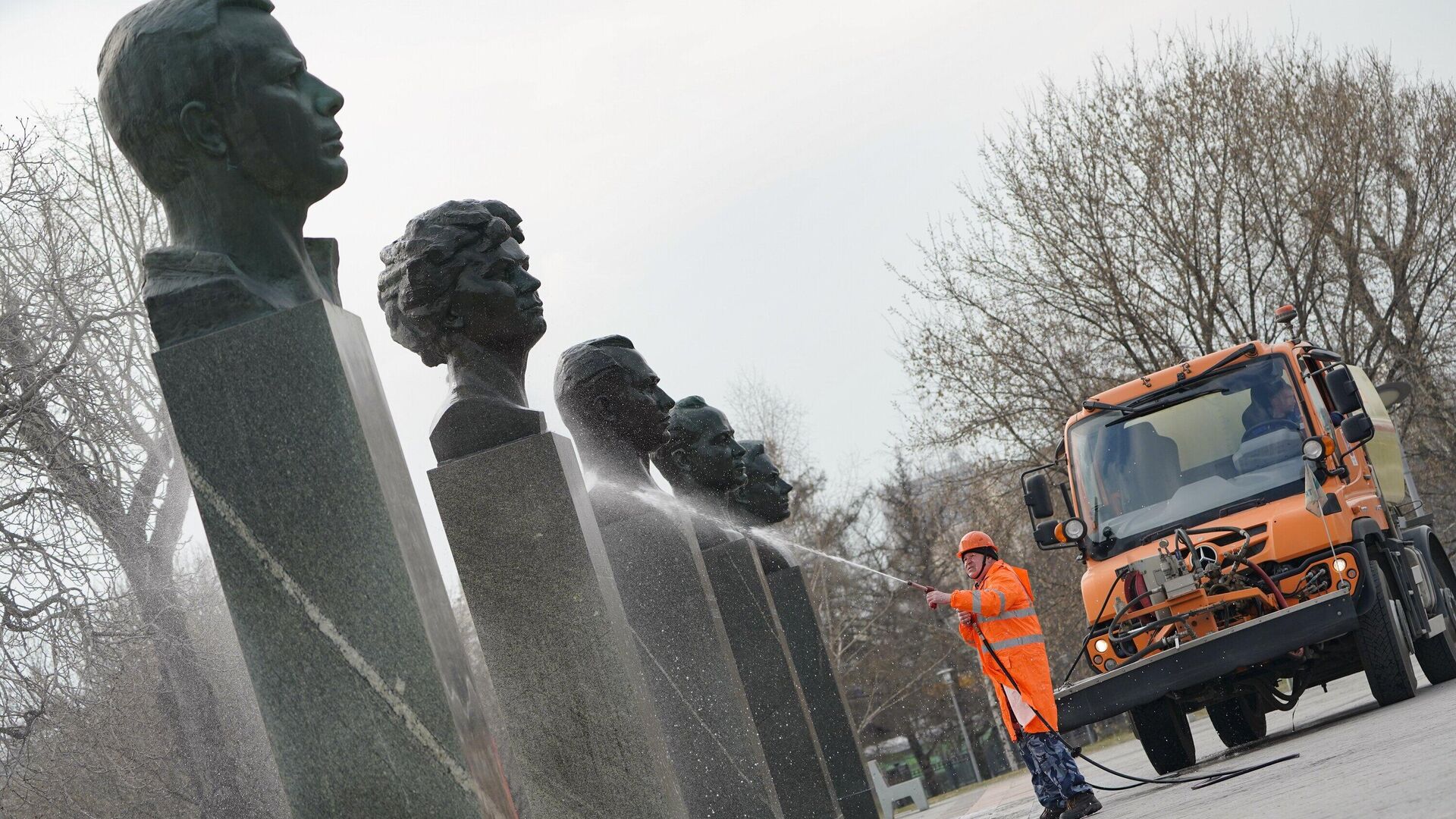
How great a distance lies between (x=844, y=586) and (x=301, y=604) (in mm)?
42986

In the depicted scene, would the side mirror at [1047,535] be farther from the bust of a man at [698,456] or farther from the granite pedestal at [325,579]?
the granite pedestal at [325,579]

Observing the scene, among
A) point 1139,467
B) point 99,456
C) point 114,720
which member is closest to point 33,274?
point 99,456

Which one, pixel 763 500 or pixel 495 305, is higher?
pixel 495 305

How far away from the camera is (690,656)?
29.6 feet

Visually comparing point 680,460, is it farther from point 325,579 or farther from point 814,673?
point 325,579

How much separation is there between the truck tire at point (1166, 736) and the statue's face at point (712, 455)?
411 cm

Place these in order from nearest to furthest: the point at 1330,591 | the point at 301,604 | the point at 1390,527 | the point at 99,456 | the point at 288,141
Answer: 1. the point at 301,604
2. the point at 288,141
3. the point at 1330,591
4. the point at 1390,527
5. the point at 99,456

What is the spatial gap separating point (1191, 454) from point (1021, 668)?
425cm

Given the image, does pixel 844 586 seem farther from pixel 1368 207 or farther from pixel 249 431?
pixel 249 431

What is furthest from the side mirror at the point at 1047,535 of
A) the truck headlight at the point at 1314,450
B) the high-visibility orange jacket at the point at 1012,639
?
the high-visibility orange jacket at the point at 1012,639

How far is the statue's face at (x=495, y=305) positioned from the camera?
7.59 m

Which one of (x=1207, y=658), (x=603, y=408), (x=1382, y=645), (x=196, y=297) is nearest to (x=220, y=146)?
(x=196, y=297)

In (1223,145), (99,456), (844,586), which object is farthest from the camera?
(844,586)

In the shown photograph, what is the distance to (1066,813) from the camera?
408 inches
